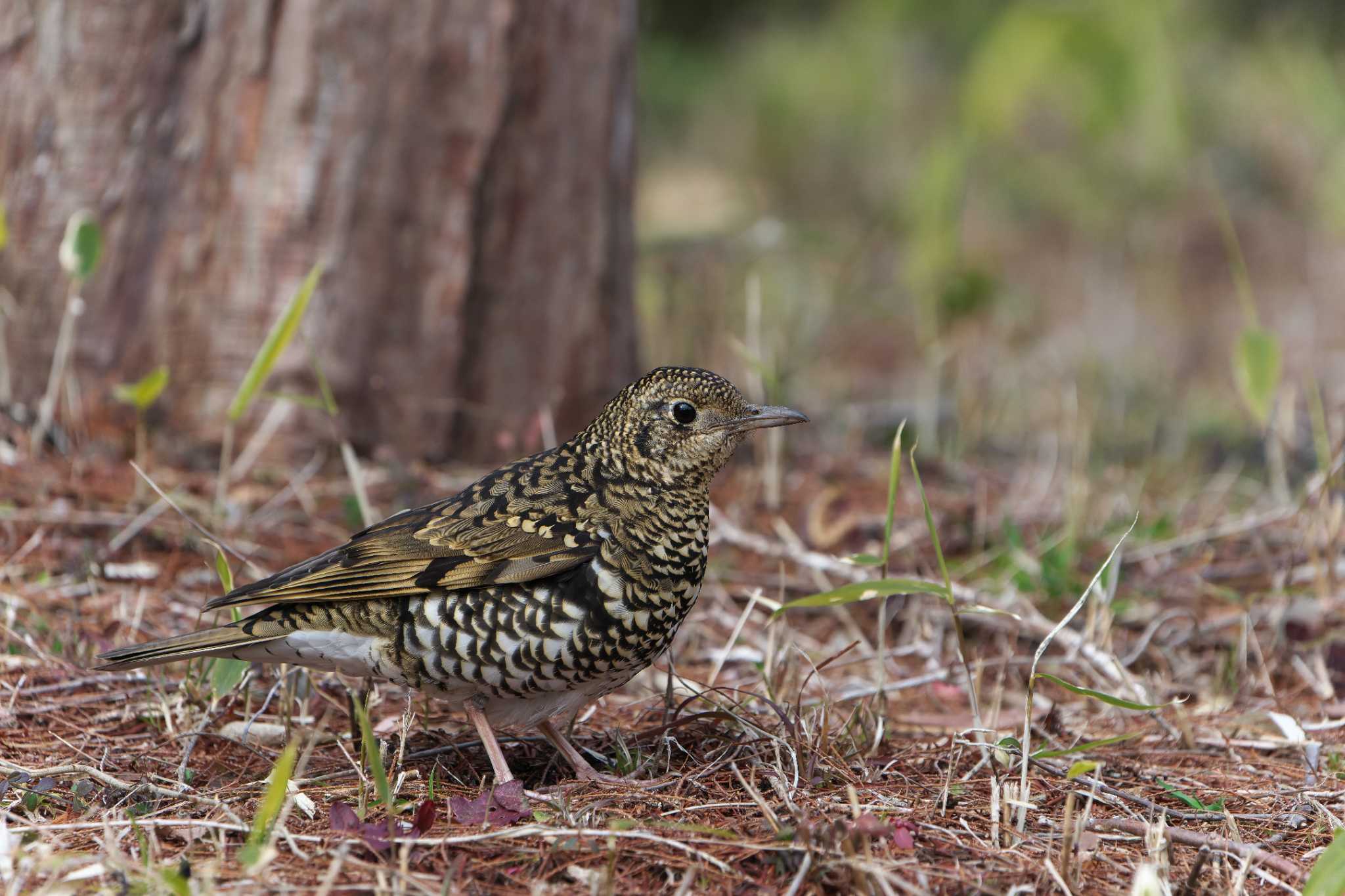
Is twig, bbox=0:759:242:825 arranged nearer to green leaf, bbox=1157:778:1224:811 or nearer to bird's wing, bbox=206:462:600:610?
bird's wing, bbox=206:462:600:610

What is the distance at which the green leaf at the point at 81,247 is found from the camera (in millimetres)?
4273

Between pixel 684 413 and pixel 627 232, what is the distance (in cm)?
252

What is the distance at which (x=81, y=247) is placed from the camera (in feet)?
14.1

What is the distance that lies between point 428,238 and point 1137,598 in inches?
114

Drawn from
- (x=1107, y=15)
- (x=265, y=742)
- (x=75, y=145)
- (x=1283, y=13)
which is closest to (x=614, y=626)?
(x=265, y=742)

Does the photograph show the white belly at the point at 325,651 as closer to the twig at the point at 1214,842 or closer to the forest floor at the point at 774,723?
the forest floor at the point at 774,723

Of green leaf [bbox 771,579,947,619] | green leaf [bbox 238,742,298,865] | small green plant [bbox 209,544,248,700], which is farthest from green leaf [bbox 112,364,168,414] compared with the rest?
green leaf [bbox 771,579,947,619]

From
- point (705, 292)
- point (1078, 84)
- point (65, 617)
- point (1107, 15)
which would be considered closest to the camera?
point (65, 617)

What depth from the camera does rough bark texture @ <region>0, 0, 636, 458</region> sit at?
16.0 ft

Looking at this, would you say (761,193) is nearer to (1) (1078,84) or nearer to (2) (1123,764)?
(1) (1078,84)

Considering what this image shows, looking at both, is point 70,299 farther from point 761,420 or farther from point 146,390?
point 761,420

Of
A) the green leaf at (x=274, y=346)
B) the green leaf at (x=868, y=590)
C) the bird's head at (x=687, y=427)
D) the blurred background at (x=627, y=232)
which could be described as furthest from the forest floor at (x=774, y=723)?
the green leaf at (x=274, y=346)

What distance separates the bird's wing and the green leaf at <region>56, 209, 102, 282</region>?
1.67m

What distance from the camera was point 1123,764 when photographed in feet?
10.8
